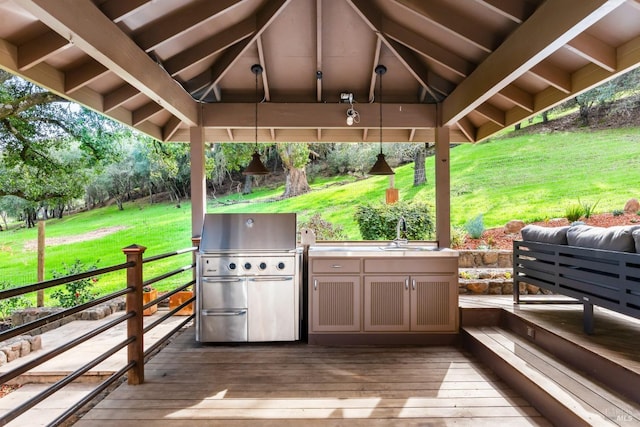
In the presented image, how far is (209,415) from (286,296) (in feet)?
4.56

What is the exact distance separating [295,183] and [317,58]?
5.20m

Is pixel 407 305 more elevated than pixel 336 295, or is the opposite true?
pixel 336 295

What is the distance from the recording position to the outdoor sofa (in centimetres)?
231

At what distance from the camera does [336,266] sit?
3467 mm

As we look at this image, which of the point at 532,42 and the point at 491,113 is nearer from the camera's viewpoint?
the point at 532,42

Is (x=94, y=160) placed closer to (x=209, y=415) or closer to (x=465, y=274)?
(x=209, y=415)

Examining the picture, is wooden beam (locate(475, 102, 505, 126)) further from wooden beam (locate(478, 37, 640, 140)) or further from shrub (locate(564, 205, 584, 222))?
shrub (locate(564, 205, 584, 222))

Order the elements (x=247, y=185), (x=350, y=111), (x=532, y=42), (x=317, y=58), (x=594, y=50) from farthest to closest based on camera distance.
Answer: (x=247, y=185), (x=350, y=111), (x=317, y=58), (x=594, y=50), (x=532, y=42)

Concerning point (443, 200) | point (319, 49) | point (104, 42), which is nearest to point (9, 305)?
point (104, 42)

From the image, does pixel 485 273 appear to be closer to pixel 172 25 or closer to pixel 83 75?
pixel 172 25

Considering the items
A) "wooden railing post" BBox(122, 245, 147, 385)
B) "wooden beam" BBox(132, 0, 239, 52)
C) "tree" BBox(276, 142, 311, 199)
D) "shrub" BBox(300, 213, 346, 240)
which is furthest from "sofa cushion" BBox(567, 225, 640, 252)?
"tree" BBox(276, 142, 311, 199)

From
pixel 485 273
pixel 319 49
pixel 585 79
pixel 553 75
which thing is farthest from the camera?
pixel 485 273

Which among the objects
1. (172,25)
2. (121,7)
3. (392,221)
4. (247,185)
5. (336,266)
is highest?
(172,25)

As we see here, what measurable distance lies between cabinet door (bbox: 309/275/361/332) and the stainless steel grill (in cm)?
18
